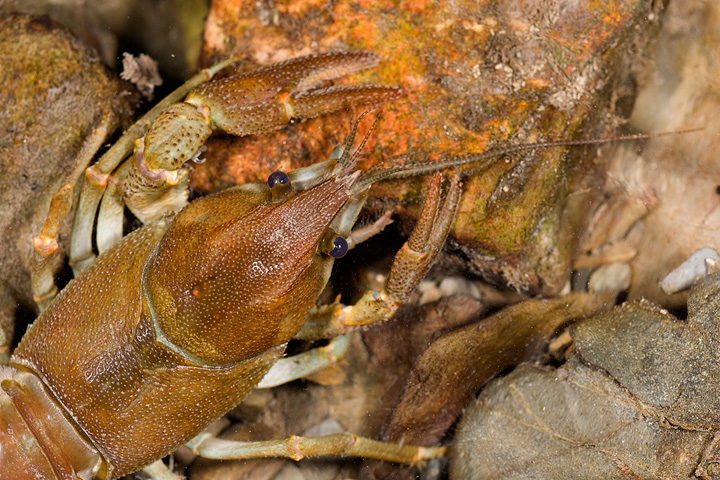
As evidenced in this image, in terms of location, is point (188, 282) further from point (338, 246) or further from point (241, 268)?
point (338, 246)

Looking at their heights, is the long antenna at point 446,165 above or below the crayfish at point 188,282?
above

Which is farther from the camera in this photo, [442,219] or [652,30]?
[652,30]

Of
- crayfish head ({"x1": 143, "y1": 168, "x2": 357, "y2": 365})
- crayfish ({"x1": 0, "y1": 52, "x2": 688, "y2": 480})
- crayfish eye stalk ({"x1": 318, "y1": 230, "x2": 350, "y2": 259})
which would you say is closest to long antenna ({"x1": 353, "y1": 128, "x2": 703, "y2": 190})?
crayfish ({"x1": 0, "y1": 52, "x2": 688, "y2": 480})

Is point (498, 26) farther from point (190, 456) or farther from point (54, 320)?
point (190, 456)

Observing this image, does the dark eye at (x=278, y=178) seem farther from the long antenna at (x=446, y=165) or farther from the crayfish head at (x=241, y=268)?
the long antenna at (x=446, y=165)

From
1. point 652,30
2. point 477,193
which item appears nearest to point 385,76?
point 477,193

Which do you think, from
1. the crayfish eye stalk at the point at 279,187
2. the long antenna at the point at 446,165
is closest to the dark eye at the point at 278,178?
the crayfish eye stalk at the point at 279,187

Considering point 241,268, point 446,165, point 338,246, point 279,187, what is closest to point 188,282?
point 241,268
